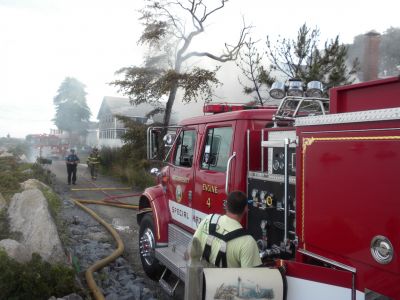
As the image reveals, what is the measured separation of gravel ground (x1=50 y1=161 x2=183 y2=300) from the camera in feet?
17.0

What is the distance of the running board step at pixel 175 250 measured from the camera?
14.6 ft

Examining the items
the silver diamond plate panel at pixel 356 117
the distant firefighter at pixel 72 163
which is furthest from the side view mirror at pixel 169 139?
the distant firefighter at pixel 72 163

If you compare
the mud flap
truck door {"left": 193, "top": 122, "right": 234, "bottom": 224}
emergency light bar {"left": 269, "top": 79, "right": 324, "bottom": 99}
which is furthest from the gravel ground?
emergency light bar {"left": 269, "top": 79, "right": 324, "bottom": 99}

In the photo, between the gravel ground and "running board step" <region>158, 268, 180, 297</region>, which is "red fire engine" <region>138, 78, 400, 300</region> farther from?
the gravel ground

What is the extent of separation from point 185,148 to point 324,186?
2.71 meters

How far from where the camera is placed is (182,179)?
4922mm

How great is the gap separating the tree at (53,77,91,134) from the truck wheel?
2097 inches

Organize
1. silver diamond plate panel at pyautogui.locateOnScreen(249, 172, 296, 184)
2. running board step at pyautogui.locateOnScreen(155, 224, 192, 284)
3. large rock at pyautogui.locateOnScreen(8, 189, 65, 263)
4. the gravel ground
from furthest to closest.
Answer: large rock at pyautogui.locateOnScreen(8, 189, 65, 263) < the gravel ground < running board step at pyautogui.locateOnScreen(155, 224, 192, 284) < silver diamond plate panel at pyautogui.locateOnScreen(249, 172, 296, 184)

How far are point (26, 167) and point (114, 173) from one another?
487 centimetres

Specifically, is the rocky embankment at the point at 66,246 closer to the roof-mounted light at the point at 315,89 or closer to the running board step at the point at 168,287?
the running board step at the point at 168,287

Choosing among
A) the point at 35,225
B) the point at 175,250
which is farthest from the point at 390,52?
the point at 35,225

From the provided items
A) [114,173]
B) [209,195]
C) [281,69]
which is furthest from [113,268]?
[114,173]

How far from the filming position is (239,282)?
2.46 m

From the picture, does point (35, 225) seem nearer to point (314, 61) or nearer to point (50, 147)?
point (314, 61)
